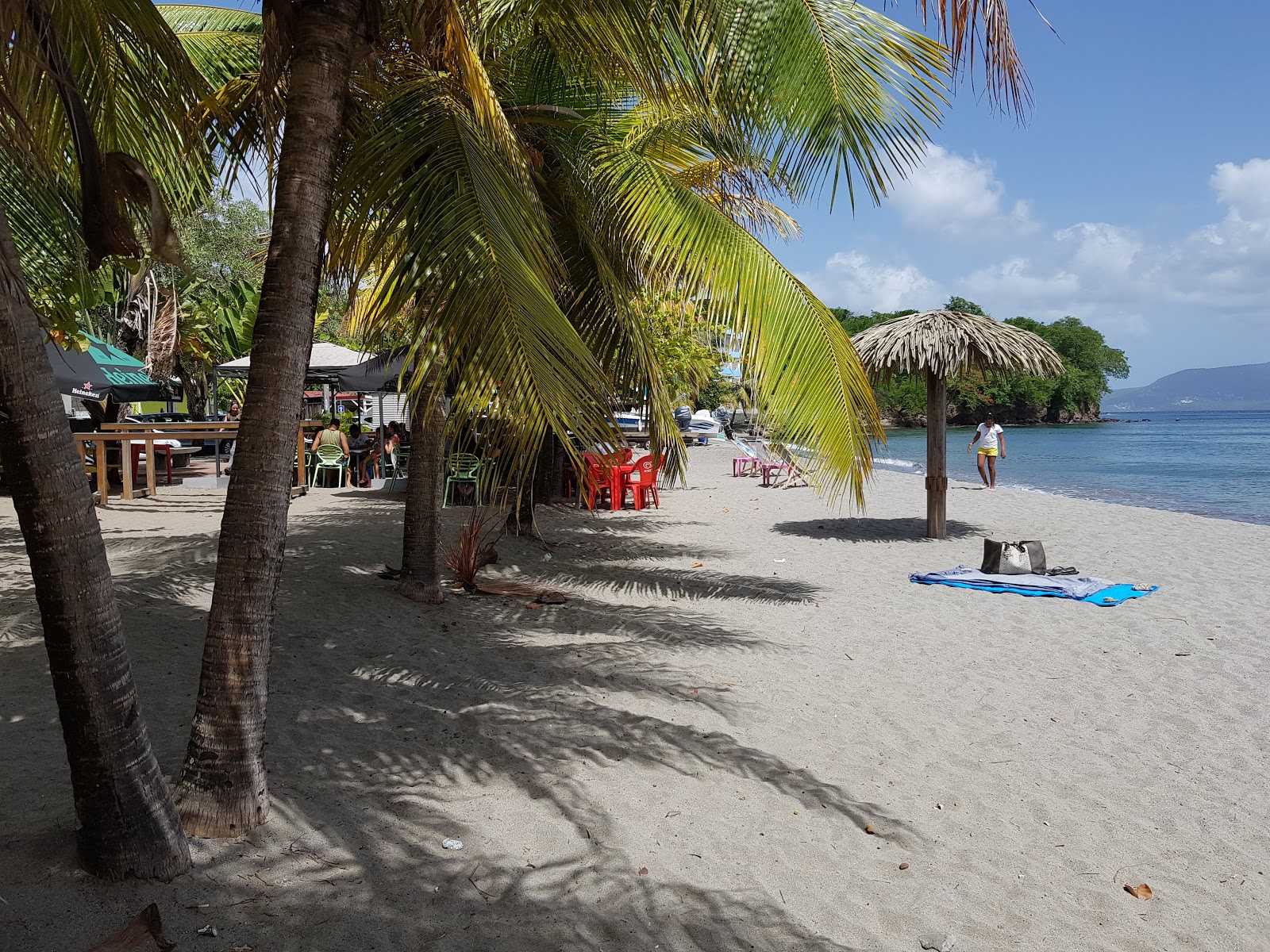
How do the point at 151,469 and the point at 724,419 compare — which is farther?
the point at 724,419

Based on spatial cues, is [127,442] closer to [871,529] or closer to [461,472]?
[461,472]

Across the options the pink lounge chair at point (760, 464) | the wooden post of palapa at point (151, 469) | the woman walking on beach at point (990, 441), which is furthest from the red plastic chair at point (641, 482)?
the wooden post of palapa at point (151, 469)

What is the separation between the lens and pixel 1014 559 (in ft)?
28.8

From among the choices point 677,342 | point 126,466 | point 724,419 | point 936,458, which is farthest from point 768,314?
point 724,419

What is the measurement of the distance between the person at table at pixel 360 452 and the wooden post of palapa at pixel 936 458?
9.36 metres

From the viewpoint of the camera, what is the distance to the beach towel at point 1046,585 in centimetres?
793

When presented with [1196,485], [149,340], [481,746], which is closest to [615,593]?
[481,746]

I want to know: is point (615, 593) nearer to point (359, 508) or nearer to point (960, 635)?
point (960, 635)

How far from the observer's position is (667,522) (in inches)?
525

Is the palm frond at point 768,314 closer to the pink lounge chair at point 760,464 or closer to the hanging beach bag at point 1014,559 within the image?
the hanging beach bag at point 1014,559

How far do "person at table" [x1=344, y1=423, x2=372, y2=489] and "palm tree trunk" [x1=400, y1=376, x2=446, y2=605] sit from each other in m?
8.54

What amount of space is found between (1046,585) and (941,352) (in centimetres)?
347

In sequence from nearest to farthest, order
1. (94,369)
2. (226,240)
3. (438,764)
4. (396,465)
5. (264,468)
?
(264,468), (438,764), (94,369), (396,465), (226,240)

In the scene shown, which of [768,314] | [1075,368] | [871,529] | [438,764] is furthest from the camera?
Result: [1075,368]
